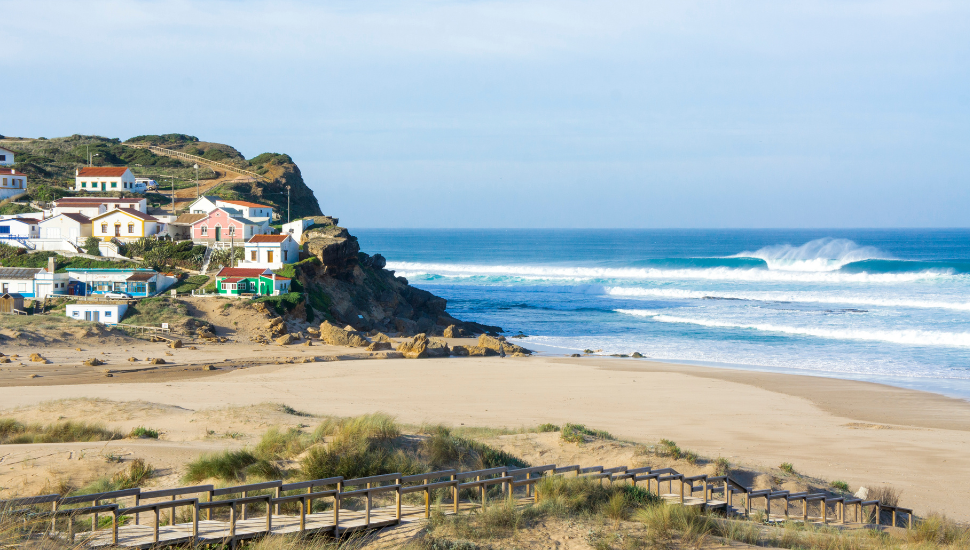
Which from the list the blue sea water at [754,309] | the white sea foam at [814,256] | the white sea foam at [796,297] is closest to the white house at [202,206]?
the blue sea water at [754,309]

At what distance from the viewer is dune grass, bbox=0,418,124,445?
13.1m

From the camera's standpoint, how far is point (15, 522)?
6297 mm

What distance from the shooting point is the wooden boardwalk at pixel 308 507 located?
676 centimetres

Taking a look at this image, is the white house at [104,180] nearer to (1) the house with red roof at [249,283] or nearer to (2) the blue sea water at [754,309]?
(1) the house with red roof at [249,283]

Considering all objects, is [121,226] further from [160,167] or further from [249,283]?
[160,167]

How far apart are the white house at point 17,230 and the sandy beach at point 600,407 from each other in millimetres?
22331

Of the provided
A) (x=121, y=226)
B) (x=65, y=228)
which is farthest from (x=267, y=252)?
(x=65, y=228)

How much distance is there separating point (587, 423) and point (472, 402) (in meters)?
4.20

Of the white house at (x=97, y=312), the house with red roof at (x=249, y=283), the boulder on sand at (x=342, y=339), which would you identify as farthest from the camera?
the house with red roof at (x=249, y=283)

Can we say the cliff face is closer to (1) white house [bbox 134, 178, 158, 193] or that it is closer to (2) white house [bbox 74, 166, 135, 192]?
(2) white house [bbox 74, 166, 135, 192]

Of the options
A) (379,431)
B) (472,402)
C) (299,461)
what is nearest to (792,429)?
(472,402)

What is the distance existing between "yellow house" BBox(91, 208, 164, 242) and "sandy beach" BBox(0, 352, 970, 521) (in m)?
17.6

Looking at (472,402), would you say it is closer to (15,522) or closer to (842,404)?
(842,404)

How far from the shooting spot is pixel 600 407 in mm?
20688
